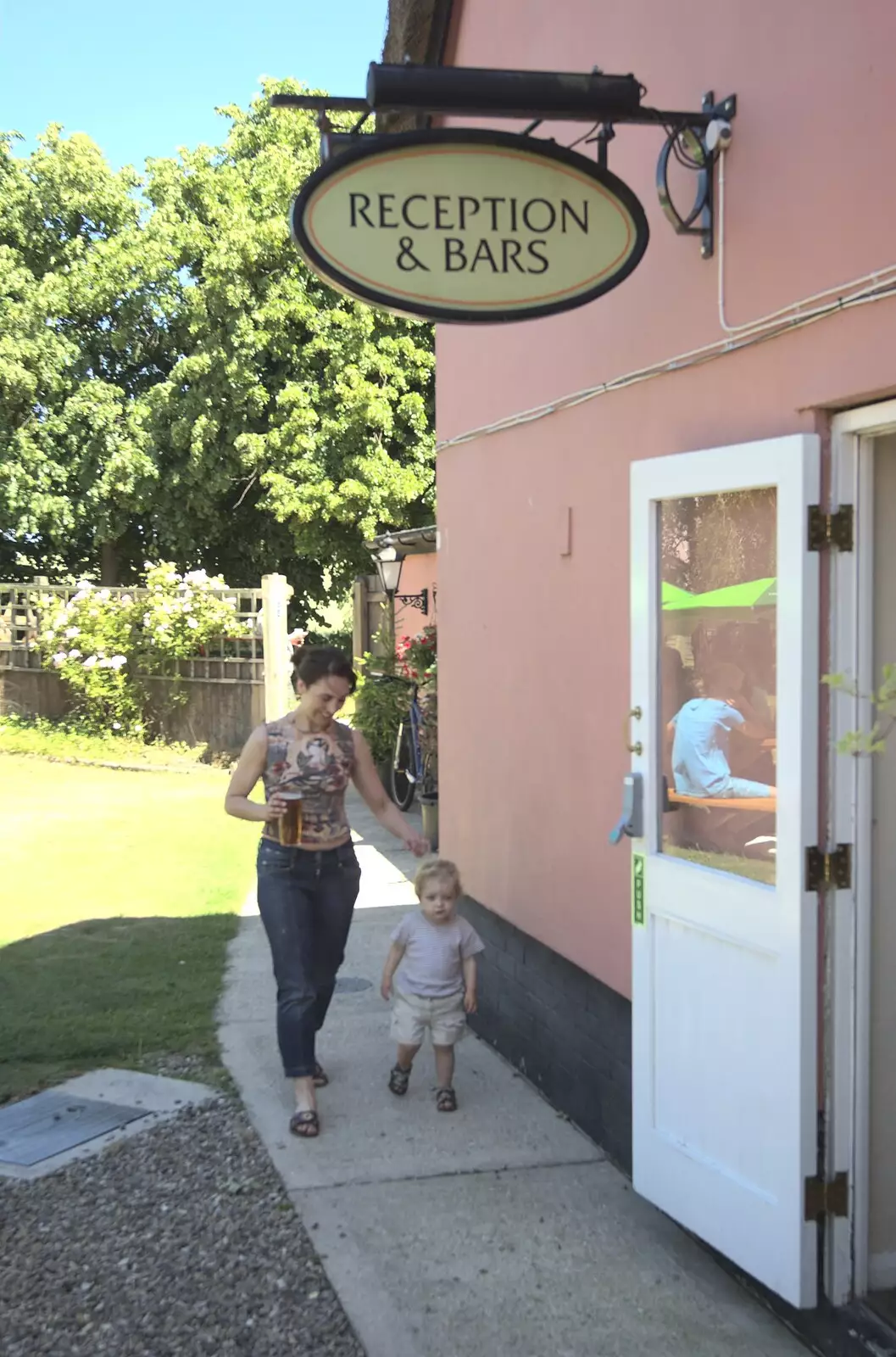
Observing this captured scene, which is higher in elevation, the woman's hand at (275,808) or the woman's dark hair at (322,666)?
the woman's dark hair at (322,666)

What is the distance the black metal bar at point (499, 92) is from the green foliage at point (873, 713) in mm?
1712

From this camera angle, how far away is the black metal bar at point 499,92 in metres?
3.34

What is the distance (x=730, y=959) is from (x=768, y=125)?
224 cm

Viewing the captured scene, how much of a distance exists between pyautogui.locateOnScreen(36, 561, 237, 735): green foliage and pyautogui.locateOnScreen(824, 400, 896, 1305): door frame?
38.7 feet

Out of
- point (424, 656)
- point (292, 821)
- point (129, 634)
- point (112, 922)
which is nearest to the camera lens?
point (292, 821)

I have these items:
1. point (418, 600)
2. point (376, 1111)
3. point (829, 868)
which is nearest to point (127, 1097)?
point (376, 1111)

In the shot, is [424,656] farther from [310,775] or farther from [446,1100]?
[446,1100]

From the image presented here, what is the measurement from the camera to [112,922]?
7492 mm

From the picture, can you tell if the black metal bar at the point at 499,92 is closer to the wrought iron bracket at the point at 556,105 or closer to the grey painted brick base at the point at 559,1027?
the wrought iron bracket at the point at 556,105

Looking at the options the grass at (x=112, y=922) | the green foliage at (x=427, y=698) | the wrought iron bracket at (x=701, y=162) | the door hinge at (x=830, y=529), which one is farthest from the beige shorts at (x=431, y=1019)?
the green foliage at (x=427, y=698)

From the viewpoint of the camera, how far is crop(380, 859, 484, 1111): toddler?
4.75 meters

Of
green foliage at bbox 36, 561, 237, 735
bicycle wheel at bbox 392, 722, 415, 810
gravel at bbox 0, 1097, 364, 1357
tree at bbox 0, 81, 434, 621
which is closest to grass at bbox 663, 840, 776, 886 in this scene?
gravel at bbox 0, 1097, 364, 1357

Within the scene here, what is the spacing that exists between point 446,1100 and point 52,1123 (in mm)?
1447

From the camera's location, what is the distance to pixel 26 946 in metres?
6.93
